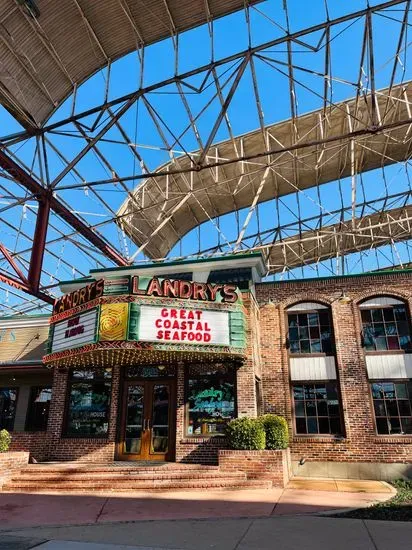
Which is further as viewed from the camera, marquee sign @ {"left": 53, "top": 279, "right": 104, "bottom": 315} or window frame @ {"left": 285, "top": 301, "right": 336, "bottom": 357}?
window frame @ {"left": 285, "top": 301, "right": 336, "bottom": 357}

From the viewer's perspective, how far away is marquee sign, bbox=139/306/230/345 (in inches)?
527

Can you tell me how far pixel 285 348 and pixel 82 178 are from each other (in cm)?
1397

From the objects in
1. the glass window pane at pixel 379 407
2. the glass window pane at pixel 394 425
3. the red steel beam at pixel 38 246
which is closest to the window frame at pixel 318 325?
the glass window pane at pixel 379 407

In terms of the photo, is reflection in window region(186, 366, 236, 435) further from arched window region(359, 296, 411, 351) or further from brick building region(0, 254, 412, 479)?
arched window region(359, 296, 411, 351)

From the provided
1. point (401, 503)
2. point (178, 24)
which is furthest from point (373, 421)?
point (178, 24)

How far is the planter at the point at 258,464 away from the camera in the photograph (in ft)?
40.8

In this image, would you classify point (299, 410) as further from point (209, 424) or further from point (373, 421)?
point (209, 424)

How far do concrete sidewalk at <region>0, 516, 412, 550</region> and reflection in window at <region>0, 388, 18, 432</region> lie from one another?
11.3m

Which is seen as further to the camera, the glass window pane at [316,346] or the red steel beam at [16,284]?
the red steel beam at [16,284]

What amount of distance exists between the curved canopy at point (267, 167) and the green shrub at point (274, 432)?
11.3 meters

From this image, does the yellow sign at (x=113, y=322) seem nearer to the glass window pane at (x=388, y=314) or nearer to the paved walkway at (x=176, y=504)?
the paved walkway at (x=176, y=504)

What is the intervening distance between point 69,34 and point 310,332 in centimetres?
1584

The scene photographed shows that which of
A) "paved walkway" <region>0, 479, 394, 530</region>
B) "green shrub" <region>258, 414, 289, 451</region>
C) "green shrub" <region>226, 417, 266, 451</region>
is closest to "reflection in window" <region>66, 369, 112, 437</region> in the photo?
"paved walkway" <region>0, 479, 394, 530</region>

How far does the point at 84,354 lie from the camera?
1381 cm
